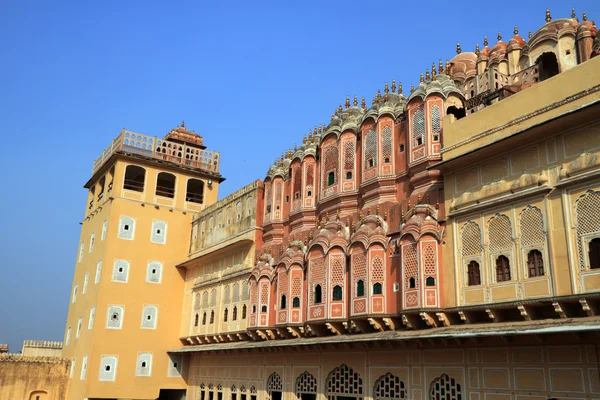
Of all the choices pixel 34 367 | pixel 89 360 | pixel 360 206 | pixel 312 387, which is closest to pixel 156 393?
pixel 89 360

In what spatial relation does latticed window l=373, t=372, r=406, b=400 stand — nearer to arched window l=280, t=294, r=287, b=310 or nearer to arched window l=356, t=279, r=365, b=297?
arched window l=356, t=279, r=365, b=297

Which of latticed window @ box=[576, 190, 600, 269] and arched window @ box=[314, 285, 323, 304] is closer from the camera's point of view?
latticed window @ box=[576, 190, 600, 269]

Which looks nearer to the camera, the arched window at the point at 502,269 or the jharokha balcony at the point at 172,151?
the arched window at the point at 502,269

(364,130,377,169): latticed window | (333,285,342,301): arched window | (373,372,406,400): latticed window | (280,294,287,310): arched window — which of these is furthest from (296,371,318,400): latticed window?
(364,130,377,169): latticed window

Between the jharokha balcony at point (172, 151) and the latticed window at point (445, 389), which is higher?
the jharokha balcony at point (172, 151)

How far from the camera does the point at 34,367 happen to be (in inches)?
1155

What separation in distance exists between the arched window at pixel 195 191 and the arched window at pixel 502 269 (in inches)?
846

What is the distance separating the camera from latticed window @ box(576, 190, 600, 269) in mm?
12070

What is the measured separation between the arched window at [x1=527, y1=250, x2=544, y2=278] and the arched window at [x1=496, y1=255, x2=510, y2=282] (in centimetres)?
61

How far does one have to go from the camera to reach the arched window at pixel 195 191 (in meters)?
32.9

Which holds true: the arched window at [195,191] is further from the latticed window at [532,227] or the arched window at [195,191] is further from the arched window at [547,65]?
the latticed window at [532,227]

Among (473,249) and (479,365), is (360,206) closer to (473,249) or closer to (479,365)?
(473,249)

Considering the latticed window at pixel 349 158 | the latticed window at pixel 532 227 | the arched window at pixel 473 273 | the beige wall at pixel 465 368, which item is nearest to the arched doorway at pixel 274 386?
the beige wall at pixel 465 368

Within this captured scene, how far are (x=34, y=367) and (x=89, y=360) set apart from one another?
4881 millimetres
